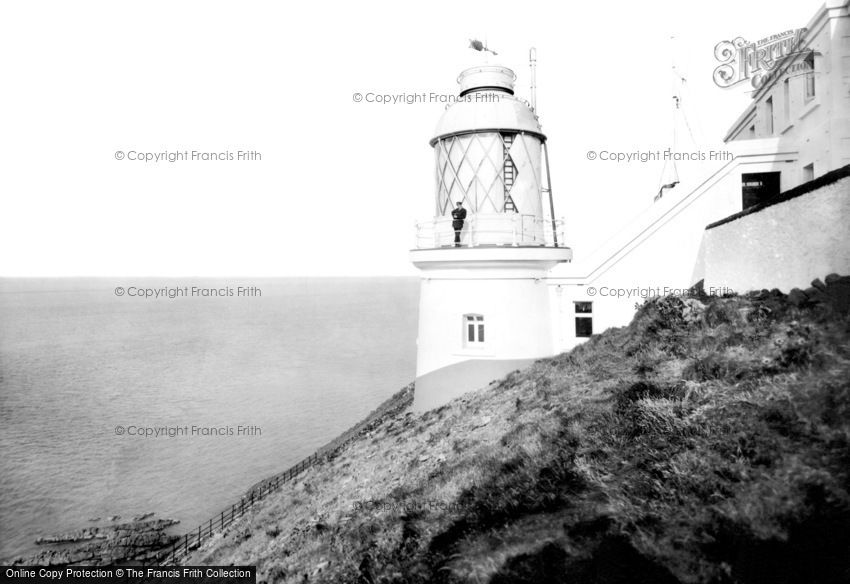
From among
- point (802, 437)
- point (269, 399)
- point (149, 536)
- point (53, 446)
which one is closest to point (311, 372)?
point (269, 399)

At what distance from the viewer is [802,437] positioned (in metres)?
5.28

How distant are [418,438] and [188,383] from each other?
4757 centimetres

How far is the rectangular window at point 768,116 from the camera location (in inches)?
602

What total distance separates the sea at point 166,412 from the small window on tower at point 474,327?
999cm

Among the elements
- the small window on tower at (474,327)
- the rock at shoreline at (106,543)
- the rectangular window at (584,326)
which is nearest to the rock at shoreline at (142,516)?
the rock at shoreline at (106,543)

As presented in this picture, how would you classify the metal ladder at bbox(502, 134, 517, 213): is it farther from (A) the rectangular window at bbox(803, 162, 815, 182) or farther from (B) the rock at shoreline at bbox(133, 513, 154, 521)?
(B) the rock at shoreline at bbox(133, 513, 154, 521)

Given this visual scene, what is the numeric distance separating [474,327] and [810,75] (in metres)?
9.70

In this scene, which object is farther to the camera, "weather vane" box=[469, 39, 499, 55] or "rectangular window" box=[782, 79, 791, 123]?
"weather vane" box=[469, 39, 499, 55]

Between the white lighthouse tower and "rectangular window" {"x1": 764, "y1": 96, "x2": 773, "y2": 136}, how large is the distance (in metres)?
6.33

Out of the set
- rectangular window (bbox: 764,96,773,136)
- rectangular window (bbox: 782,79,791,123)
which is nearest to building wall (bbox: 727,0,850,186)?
rectangular window (bbox: 782,79,791,123)

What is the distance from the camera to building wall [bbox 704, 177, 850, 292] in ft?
25.7

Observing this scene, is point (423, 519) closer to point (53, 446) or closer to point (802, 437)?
point (802, 437)

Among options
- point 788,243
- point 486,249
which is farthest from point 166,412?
point 788,243

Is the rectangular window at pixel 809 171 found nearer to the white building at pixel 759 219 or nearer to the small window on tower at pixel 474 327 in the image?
the white building at pixel 759 219
